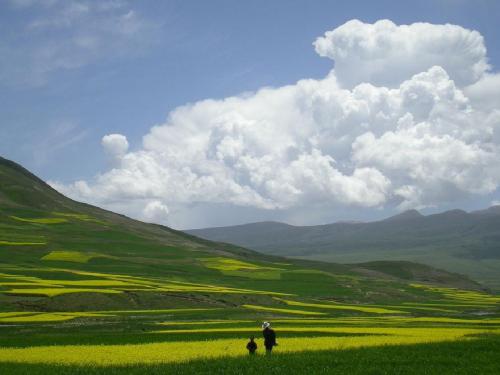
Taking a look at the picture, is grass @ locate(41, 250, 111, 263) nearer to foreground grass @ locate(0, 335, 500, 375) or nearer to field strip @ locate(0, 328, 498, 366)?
field strip @ locate(0, 328, 498, 366)

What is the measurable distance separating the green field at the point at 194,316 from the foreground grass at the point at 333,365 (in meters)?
0.09

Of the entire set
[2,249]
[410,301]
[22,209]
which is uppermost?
[22,209]

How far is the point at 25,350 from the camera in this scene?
35812 millimetres

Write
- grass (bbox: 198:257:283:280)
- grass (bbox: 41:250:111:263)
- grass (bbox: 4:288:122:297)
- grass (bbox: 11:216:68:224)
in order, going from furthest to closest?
grass (bbox: 11:216:68:224) < grass (bbox: 198:257:283:280) < grass (bbox: 41:250:111:263) < grass (bbox: 4:288:122:297)

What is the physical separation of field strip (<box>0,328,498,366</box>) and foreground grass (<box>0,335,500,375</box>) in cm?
220

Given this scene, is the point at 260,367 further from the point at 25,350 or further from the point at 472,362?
the point at 25,350

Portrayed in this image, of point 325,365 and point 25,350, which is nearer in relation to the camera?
point 325,365

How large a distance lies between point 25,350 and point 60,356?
4234 millimetres

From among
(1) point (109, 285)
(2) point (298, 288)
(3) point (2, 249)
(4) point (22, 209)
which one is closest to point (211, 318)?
(1) point (109, 285)

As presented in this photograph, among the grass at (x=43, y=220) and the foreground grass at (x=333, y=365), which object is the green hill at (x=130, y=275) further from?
the foreground grass at (x=333, y=365)

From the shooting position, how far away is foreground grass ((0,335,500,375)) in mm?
26203

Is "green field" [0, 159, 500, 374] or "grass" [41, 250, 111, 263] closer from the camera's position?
"green field" [0, 159, 500, 374]

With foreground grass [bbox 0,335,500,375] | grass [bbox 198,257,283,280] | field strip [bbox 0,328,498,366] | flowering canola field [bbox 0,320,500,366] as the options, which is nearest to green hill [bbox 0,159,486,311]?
grass [bbox 198,257,283,280]

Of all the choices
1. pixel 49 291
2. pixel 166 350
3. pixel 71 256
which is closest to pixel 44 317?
pixel 49 291
